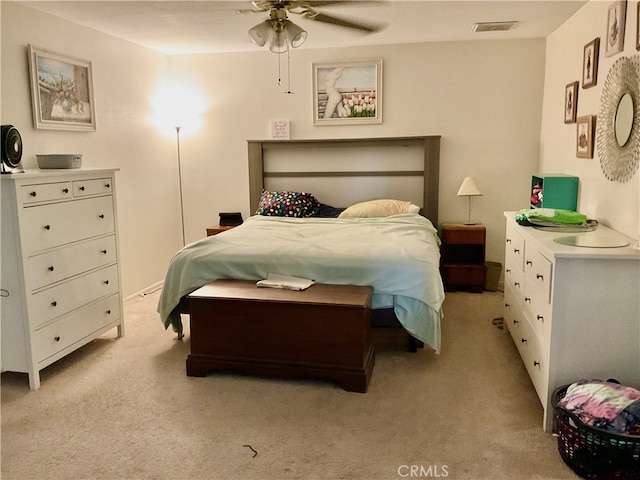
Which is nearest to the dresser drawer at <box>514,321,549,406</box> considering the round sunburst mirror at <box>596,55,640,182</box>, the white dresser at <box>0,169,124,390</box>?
the round sunburst mirror at <box>596,55,640,182</box>

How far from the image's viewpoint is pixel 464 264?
186 inches

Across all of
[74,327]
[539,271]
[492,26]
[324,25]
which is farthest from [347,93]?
[74,327]

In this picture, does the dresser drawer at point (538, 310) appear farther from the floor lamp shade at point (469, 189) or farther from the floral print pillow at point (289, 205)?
the floral print pillow at point (289, 205)

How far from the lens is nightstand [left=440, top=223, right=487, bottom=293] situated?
460 cm

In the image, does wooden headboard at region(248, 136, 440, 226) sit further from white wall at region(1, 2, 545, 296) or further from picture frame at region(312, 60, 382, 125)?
picture frame at region(312, 60, 382, 125)

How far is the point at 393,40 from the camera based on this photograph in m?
4.62

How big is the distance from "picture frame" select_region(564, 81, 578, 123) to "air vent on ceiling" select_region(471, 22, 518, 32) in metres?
0.70

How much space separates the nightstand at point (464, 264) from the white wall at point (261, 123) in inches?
12.2

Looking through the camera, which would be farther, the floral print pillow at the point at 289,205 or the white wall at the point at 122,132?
the floral print pillow at the point at 289,205

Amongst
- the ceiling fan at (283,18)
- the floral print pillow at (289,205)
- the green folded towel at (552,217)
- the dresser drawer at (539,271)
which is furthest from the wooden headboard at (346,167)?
the dresser drawer at (539,271)

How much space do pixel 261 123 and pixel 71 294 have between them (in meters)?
2.73

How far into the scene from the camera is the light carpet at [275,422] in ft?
6.81

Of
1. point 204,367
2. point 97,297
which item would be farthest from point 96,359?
point 204,367

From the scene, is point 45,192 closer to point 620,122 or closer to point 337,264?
point 337,264
